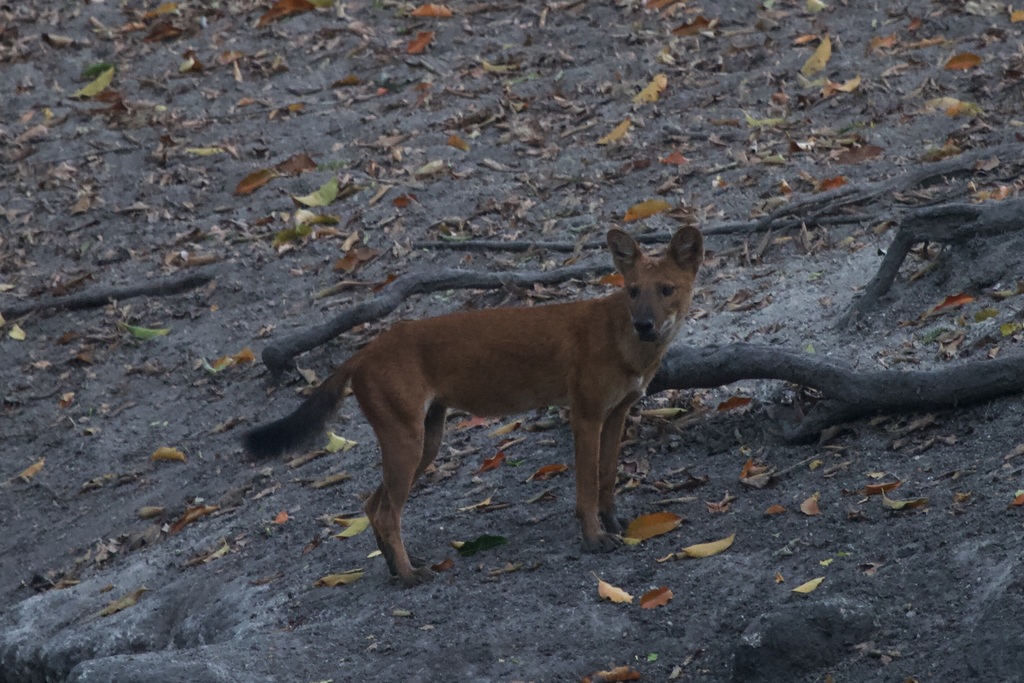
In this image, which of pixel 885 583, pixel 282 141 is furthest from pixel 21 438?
pixel 885 583

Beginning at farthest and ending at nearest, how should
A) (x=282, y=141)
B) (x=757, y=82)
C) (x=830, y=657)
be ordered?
(x=282, y=141) → (x=757, y=82) → (x=830, y=657)

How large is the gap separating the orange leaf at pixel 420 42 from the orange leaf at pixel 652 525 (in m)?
7.42

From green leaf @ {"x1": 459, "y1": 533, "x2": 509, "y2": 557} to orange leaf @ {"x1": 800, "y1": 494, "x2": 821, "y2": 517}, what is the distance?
1389 millimetres

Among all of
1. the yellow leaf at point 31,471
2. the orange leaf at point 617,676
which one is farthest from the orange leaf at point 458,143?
the orange leaf at point 617,676

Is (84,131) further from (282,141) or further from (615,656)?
(615,656)

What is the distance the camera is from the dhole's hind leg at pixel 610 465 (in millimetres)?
6621

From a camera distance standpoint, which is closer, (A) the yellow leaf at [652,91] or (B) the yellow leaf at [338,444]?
(B) the yellow leaf at [338,444]

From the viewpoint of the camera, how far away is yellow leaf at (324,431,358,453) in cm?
842

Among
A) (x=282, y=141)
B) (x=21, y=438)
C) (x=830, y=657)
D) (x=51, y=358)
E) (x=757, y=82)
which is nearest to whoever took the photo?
(x=830, y=657)

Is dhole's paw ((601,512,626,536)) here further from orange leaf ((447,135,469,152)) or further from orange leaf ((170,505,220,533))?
orange leaf ((447,135,469,152))

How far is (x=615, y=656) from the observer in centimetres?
549

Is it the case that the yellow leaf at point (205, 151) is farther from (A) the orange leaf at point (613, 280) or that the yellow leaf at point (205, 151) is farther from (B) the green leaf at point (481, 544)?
(B) the green leaf at point (481, 544)

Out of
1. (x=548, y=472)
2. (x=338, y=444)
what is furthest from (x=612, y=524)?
(x=338, y=444)

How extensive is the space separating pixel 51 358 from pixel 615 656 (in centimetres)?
636
